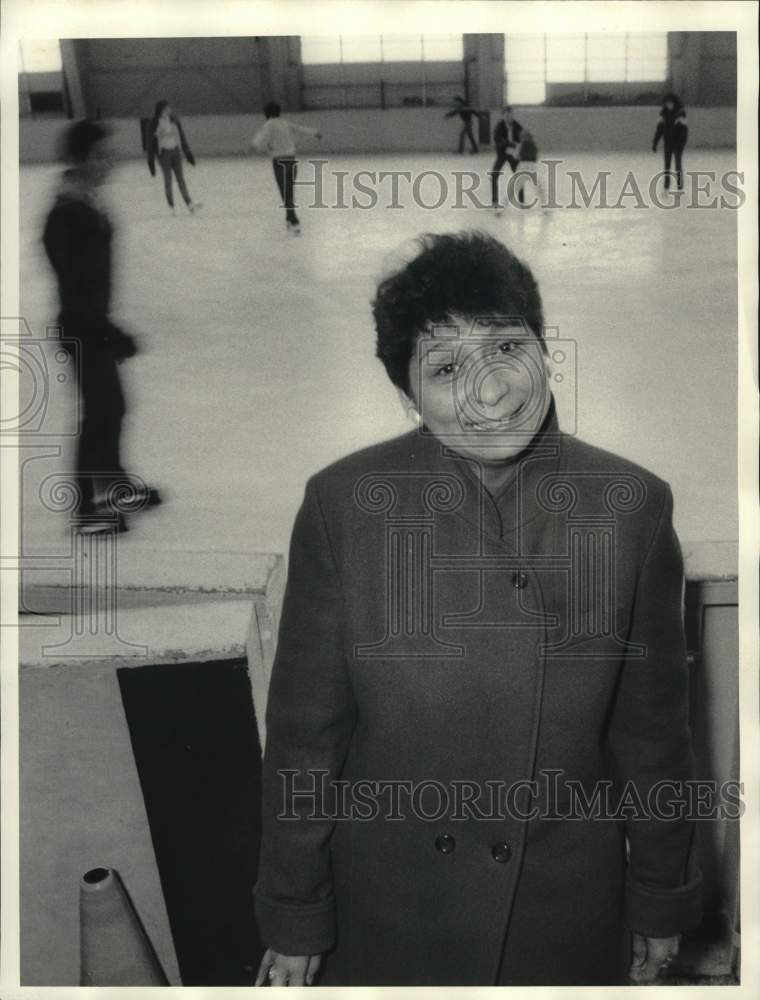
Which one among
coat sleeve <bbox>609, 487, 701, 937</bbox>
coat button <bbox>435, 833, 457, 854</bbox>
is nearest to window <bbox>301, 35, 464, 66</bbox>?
coat sleeve <bbox>609, 487, 701, 937</bbox>

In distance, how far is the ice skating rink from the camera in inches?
59.0

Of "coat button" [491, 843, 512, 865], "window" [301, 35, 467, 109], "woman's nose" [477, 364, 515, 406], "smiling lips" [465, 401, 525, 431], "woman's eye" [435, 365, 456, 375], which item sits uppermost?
"window" [301, 35, 467, 109]

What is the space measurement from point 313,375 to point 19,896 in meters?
0.86

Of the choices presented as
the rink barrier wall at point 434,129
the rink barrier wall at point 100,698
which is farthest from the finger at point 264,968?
the rink barrier wall at point 434,129

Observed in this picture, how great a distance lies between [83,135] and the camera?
1.52 metres

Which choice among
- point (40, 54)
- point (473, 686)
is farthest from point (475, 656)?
point (40, 54)

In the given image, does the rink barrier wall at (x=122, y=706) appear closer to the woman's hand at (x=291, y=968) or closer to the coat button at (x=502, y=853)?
the woman's hand at (x=291, y=968)

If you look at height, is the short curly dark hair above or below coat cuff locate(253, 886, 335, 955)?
above

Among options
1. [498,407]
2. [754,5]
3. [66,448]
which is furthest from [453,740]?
[754,5]

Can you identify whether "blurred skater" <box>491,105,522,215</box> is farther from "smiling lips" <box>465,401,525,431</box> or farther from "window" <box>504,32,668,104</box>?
"smiling lips" <box>465,401,525,431</box>

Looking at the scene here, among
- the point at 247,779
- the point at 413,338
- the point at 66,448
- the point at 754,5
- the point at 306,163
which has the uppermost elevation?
the point at 754,5

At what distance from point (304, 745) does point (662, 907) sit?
53 centimetres

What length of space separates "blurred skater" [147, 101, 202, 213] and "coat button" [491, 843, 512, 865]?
0.94m

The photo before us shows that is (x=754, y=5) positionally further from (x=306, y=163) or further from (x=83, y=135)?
(x=83, y=135)
